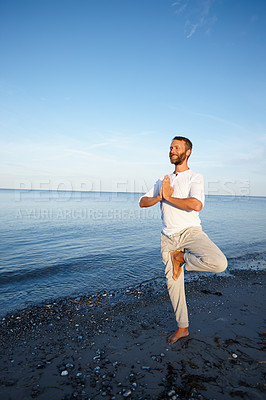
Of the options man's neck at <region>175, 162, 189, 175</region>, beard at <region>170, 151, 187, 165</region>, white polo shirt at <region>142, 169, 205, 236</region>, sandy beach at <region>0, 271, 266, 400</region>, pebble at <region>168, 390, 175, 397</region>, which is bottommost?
sandy beach at <region>0, 271, 266, 400</region>

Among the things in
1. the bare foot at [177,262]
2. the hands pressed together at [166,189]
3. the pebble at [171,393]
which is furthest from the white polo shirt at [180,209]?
the pebble at [171,393]

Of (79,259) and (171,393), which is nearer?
(171,393)

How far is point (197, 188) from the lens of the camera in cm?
430

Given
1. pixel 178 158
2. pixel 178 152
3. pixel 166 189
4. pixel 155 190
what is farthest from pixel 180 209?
pixel 178 152

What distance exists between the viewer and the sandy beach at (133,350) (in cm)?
339

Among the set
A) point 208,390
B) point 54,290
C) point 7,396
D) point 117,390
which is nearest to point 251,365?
point 208,390

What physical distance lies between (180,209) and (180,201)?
42cm

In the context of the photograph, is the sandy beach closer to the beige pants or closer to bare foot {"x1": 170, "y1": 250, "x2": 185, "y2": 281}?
the beige pants

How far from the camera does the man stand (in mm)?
4352

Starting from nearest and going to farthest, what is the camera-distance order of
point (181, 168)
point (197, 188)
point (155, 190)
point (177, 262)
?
point (197, 188) → point (177, 262) → point (181, 168) → point (155, 190)

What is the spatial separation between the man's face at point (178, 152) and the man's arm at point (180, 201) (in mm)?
545

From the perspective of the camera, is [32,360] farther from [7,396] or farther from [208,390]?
[208,390]

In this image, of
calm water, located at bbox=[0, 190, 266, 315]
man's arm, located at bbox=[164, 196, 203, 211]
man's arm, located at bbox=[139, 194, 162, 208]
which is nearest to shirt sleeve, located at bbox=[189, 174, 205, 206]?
man's arm, located at bbox=[164, 196, 203, 211]

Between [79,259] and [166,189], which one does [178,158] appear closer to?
[166,189]
